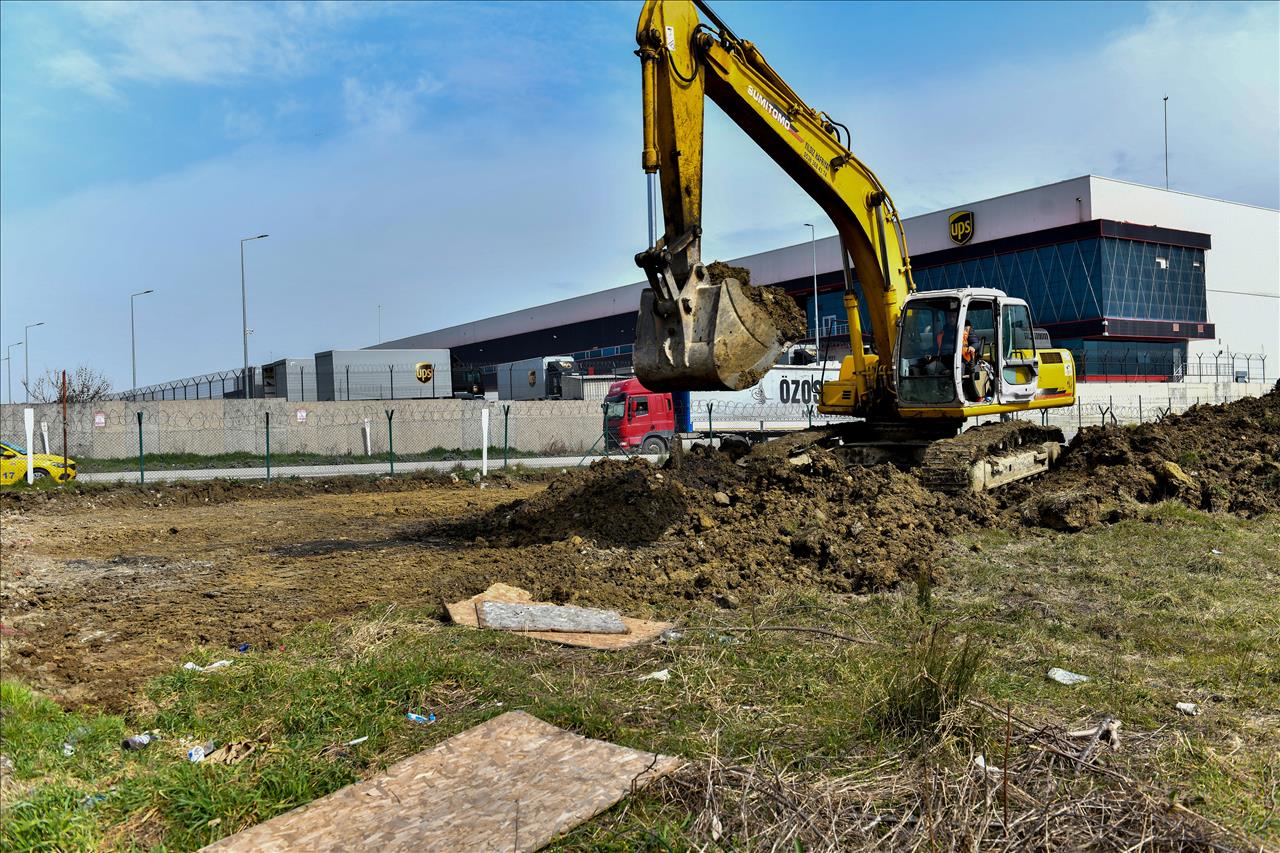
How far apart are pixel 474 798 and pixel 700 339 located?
5.59 m

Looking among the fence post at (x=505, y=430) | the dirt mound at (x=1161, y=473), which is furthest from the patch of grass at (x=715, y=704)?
the fence post at (x=505, y=430)

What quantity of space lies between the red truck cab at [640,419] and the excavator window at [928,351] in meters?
15.2

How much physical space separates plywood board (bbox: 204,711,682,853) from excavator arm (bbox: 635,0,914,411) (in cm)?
492

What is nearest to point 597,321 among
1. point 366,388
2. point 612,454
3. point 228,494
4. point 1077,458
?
point 366,388

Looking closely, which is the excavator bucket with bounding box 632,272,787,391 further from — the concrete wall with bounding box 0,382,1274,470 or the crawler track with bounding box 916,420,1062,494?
the concrete wall with bounding box 0,382,1274,470

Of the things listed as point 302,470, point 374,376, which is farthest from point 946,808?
point 374,376

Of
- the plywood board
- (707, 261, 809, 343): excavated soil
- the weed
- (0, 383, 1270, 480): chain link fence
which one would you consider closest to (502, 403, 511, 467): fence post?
(0, 383, 1270, 480): chain link fence

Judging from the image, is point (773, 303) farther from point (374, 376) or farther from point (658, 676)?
point (374, 376)

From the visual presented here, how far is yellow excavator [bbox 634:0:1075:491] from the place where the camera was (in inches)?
365

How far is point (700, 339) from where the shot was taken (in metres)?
9.11

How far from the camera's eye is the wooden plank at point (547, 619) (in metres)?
7.06

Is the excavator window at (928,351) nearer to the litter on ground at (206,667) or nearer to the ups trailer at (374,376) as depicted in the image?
the litter on ground at (206,667)

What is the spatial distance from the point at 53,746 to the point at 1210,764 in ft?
18.6

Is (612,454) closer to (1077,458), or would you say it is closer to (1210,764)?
(1077,458)
